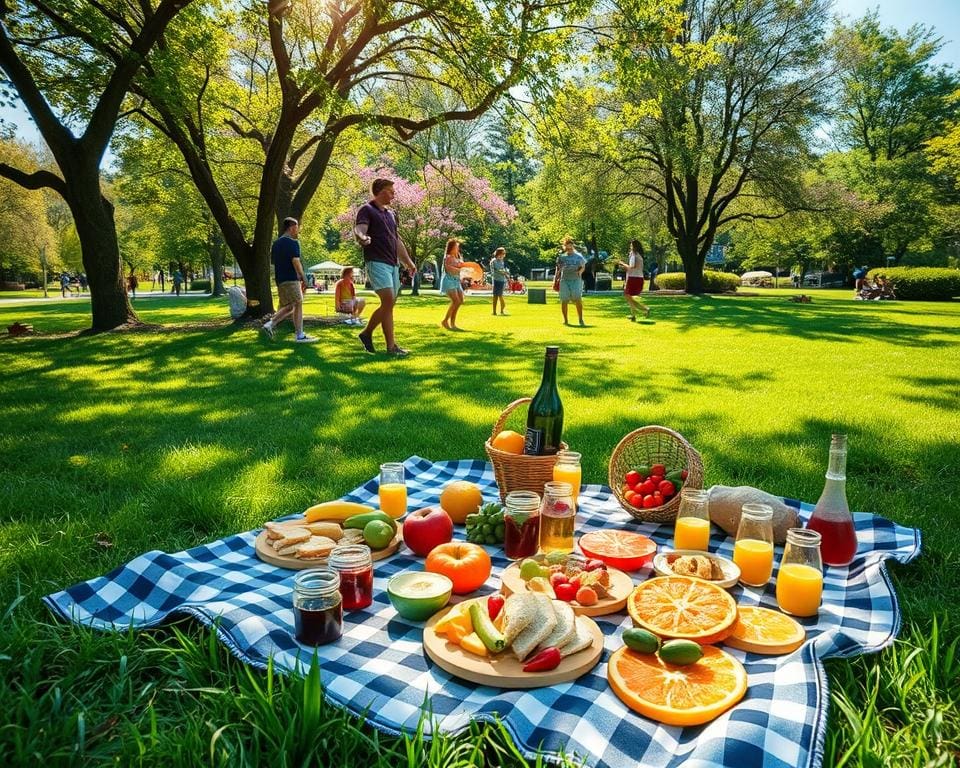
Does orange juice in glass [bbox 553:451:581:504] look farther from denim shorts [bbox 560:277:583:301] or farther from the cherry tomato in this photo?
denim shorts [bbox 560:277:583:301]

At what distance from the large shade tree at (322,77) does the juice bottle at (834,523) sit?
29.6 feet

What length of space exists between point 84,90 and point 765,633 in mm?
16902

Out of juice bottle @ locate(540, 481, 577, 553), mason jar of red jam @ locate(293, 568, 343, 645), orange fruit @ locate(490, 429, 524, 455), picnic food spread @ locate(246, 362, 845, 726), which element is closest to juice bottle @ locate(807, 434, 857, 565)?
picnic food spread @ locate(246, 362, 845, 726)

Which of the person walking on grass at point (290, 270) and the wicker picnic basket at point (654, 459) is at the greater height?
the person walking on grass at point (290, 270)

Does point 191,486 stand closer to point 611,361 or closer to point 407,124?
point 611,361

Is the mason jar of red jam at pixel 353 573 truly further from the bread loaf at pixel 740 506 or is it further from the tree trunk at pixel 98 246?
the tree trunk at pixel 98 246

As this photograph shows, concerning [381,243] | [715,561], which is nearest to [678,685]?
[715,561]

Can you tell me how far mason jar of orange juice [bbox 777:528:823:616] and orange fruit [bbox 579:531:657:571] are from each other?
57cm

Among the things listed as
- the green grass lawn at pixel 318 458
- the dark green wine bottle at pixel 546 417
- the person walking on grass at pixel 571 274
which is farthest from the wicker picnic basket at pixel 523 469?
the person walking on grass at pixel 571 274

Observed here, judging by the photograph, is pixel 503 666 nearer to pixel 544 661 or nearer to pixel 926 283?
pixel 544 661

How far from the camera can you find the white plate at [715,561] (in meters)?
2.35

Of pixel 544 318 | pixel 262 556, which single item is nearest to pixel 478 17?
pixel 544 318

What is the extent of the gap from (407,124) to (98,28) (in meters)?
5.89

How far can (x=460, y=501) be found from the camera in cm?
318
